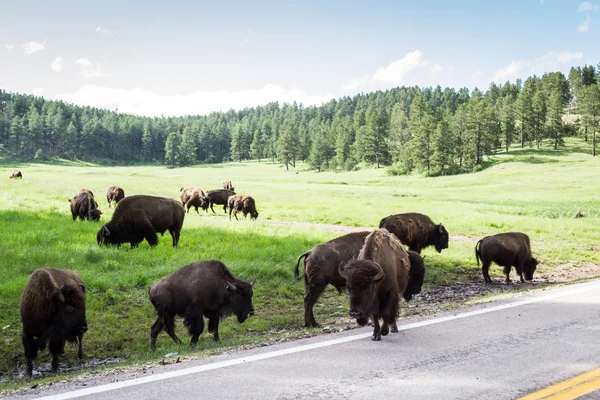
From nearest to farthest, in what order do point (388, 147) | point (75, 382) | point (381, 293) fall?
point (75, 382)
point (381, 293)
point (388, 147)

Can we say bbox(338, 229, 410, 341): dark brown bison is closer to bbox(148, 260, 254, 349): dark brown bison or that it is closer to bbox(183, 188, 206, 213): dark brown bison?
bbox(148, 260, 254, 349): dark brown bison

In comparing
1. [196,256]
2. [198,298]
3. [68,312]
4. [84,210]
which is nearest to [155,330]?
[198,298]

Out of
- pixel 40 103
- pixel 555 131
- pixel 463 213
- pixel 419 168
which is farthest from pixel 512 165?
pixel 40 103

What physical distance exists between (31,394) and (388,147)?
108 meters

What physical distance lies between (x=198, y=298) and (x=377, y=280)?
3.11 meters

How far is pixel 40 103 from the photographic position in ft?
558

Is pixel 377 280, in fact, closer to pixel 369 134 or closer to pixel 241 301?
pixel 241 301

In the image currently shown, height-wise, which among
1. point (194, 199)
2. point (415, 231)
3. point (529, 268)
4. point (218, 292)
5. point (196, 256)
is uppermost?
point (218, 292)

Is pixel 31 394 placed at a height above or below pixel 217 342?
above

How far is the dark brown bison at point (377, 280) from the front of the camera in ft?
21.6

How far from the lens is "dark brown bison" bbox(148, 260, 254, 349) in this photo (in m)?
8.02

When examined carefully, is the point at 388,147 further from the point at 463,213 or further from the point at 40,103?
the point at 40,103

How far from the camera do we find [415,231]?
617 inches

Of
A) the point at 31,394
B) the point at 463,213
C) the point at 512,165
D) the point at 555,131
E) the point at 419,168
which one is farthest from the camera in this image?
the point at 555,131
